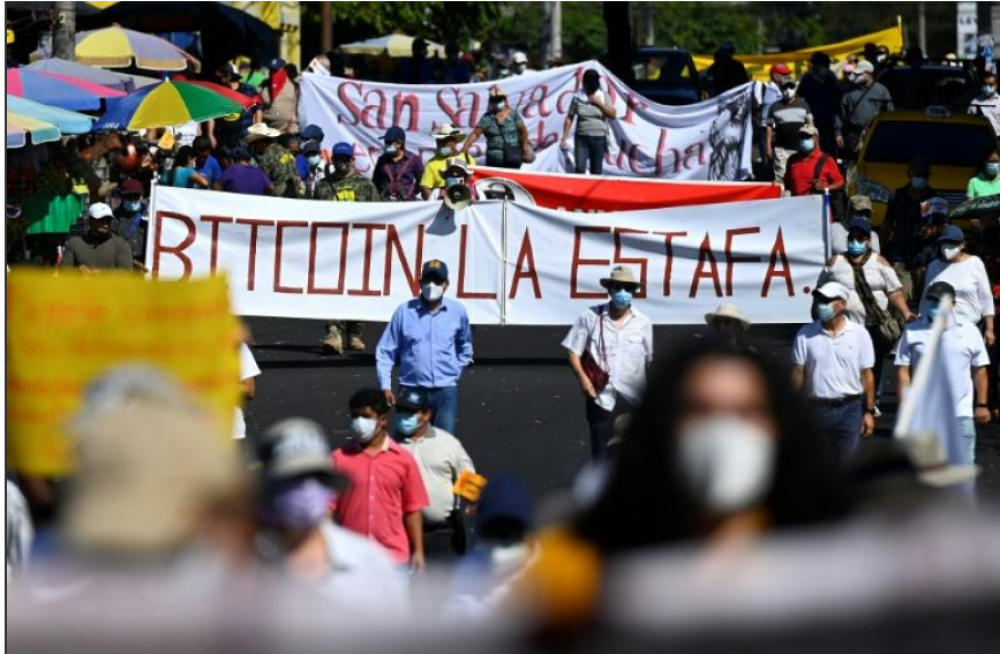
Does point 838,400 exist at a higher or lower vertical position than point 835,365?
lower

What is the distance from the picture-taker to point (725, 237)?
15336 millimetres

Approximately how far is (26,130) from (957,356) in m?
8.17

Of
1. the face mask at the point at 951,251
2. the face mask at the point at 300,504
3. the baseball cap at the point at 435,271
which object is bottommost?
the face mask at the point at 300,504

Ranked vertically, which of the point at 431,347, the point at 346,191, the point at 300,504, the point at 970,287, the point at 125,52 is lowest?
the point at 431,347

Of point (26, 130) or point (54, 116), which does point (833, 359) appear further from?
point (54, 116)

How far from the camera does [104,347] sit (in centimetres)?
368

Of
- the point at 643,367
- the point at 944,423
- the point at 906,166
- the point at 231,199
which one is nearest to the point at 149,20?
the point at 906,166

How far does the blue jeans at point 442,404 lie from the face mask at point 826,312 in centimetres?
217

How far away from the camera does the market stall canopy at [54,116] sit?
55.7ft

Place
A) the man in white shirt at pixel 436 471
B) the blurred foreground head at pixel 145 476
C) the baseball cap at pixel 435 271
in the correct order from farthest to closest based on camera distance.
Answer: the baseball cap at pixel 435 271 < the man in white shirt at pixel 436 471 < the blurred foreground head at pixel 145 476

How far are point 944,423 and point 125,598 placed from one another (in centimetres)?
190

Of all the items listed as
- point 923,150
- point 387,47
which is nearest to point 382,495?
point 923,150

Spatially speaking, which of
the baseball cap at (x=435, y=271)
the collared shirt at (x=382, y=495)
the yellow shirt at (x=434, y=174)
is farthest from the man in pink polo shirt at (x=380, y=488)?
the yellow shirt at (x=434, y=174)

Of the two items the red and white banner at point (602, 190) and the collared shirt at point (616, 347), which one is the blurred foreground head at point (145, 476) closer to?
the collared shirt at point (616, 347)
